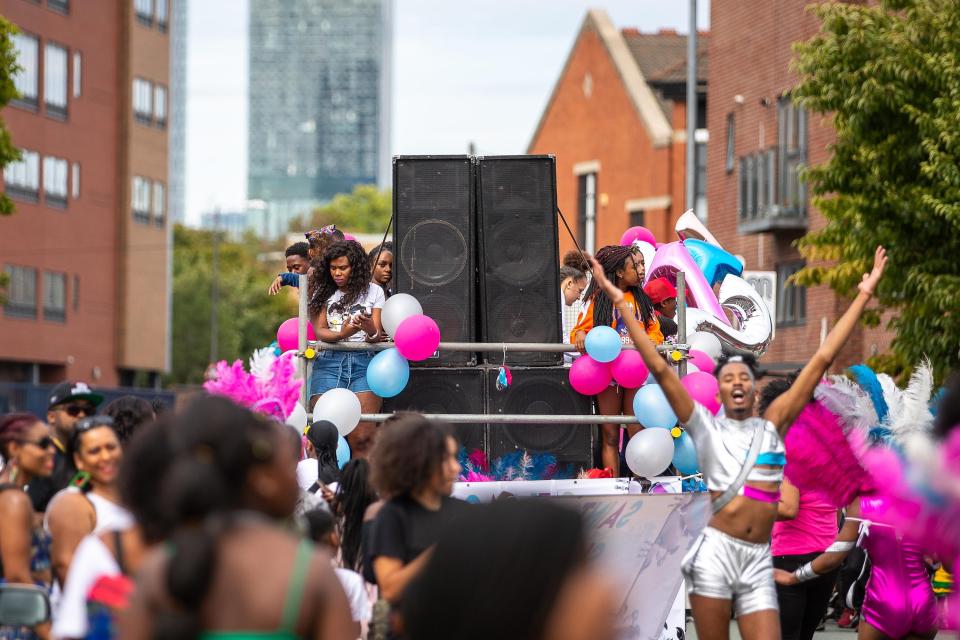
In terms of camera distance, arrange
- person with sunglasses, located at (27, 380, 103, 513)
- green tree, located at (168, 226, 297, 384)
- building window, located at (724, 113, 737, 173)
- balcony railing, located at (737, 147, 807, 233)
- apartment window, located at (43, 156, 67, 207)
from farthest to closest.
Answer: green tree, located at (168, 226, 297, 384) < apartment window, located at (43, 156, 67, 207) < building window, located at (724, 113, 737, 173) < balcony railing, located at (737, 147, 807, 233) < person with sunglasses, located at (27, 380, 103, 513)

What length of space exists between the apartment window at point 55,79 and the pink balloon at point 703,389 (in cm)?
4157

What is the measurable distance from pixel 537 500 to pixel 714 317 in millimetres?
9966

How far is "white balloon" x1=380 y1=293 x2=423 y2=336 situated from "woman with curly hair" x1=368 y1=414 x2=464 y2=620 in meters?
4.87

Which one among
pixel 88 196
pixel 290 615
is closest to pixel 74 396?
pixel 290 615

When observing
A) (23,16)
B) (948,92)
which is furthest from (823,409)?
(23,16)

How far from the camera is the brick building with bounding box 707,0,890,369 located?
3366cm

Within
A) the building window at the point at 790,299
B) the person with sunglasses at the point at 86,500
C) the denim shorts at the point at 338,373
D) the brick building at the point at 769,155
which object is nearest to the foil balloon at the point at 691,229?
the denim shorts at the point at 338,373

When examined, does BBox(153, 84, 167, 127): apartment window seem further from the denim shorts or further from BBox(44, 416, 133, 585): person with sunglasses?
BBox(44, 416, 133, 585): person with sunglasses

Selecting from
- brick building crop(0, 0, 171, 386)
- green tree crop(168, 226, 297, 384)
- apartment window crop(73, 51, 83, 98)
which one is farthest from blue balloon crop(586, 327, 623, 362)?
green tree crop(168, 226, 297, 384)

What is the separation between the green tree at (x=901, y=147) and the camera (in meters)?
18.0

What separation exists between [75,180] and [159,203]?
18.6 feet

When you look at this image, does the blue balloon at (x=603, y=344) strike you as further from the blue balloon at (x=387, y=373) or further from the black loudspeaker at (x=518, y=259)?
the blue balloon at (x=387, y=373)

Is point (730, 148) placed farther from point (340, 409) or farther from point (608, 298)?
point (340, 409)

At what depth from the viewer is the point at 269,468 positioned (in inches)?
154
